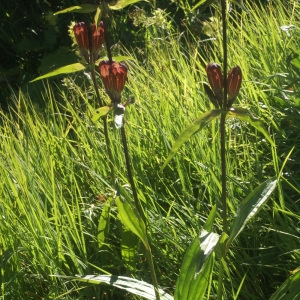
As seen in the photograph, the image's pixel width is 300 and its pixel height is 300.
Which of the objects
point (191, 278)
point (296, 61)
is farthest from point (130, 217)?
point (296, 61)

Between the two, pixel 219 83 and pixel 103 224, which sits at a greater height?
pixel 219 83

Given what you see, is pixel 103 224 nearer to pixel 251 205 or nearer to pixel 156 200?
pixel 156 200

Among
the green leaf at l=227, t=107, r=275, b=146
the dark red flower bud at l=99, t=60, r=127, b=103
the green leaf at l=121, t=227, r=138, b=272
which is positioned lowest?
the green leaf at l=121, t=227, r=138, b=272

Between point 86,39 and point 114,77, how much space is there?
12.4 inches

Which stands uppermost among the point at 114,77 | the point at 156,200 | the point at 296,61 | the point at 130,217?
the point at 114,77

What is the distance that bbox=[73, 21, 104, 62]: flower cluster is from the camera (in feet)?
5.41

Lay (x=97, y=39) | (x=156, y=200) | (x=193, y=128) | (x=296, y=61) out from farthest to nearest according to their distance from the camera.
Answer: (x=296, y=61)
(x=156, y=200)
(x=97, y=39)
(x=193, y=128)

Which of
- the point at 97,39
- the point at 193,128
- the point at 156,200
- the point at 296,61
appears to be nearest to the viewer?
the point at 193,128

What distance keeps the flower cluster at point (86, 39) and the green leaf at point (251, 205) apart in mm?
595

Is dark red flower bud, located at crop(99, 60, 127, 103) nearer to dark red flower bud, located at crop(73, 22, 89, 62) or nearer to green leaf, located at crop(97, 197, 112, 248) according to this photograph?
dark red flower bud, located at crop(73, 22, 89, 62)

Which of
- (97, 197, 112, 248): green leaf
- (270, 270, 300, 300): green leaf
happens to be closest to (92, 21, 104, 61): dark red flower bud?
(97, 197, 112, 248): green leaf

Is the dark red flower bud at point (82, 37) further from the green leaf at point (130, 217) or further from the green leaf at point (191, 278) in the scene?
the green leaf at point (191, 278)

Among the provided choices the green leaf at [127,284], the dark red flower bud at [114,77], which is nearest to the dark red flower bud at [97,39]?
the dark red flower bud at [114,77]

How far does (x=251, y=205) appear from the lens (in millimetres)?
1360
